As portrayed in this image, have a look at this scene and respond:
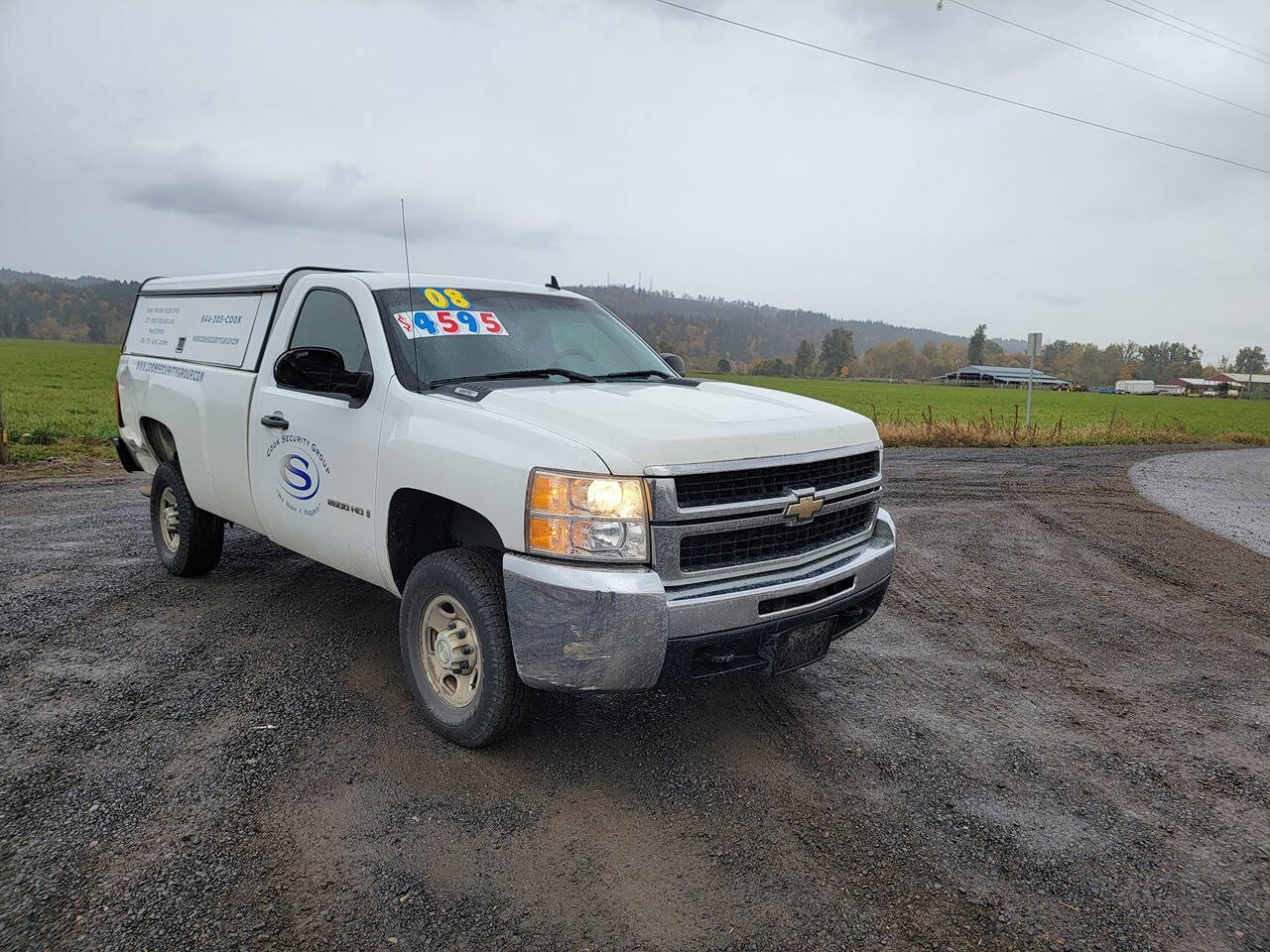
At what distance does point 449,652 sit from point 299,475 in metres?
1.45

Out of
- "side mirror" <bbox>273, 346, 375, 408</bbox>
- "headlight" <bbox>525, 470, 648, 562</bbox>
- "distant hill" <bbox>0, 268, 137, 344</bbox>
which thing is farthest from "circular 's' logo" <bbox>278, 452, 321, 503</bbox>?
"distant hill" <bbox>0, 268, 137, 344</bbox>

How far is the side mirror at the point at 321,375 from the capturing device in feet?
12.9

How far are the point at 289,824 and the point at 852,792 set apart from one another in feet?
6.72

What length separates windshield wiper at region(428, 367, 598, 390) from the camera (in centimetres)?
391

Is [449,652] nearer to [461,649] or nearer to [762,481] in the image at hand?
[461,649]

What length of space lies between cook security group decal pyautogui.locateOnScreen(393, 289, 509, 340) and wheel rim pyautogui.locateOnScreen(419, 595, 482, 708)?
1.33m

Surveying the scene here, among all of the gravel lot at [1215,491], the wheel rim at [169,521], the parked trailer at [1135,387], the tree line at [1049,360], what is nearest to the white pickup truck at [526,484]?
the wheel rim at [169,521]

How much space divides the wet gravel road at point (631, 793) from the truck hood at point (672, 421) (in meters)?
1.28

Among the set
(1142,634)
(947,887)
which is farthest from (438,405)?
(1142,634)

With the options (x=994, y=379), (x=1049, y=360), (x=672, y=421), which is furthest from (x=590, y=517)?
(x=1049, y=360)

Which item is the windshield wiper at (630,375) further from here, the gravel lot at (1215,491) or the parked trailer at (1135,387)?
the parked trailer at (1135,387)

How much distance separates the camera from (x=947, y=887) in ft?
8.86

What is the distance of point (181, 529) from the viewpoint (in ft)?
18.8

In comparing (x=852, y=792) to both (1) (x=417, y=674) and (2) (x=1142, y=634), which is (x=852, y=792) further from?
(2) (x=1142, y=634)
